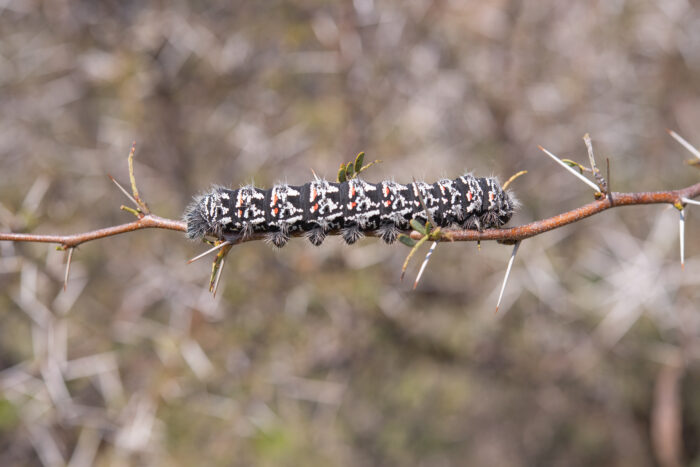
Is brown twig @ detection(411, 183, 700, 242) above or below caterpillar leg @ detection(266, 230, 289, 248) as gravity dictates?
below

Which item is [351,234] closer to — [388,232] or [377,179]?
[388,232]

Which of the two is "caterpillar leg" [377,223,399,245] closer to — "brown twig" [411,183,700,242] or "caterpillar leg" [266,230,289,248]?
"caterpillar leg" [266,230,289,248]

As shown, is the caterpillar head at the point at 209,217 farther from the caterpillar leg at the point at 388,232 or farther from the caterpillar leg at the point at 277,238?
the caterpillar leg at the point at 388,232

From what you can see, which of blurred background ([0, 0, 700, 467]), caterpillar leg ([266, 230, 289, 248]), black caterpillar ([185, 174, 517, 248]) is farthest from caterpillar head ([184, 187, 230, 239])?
blurred background ([0, 0, 700, 467])

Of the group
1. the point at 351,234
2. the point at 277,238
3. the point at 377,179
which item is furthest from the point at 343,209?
the point at 377,179

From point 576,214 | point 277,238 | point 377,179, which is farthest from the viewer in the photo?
point 377,179
